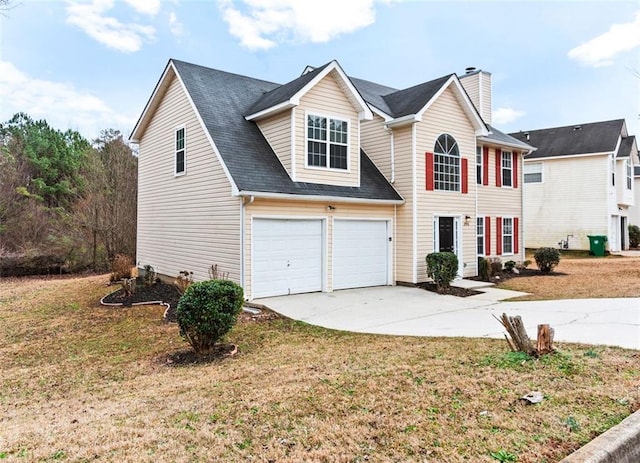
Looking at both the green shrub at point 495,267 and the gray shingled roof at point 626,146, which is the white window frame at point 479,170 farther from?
the gray shingled roof at point 626,146

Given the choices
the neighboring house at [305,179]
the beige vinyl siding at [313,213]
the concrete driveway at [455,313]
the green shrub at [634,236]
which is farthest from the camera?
the green shrub at [634,236]

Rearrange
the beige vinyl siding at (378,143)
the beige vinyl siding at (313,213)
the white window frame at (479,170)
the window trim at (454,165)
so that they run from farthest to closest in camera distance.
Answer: the white window frame at (479,170), the beige vinyl siding at (378,143), the window trim at (454,165), the beige vinyl siding at (313,213)

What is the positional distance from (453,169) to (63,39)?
14053mm

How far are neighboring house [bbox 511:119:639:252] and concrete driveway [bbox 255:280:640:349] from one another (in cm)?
1700

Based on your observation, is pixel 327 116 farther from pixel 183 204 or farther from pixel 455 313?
pixel 455 313

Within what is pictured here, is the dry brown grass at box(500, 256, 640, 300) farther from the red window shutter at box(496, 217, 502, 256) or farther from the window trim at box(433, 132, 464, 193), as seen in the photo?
the window trim at box(433, 132, 464, 193)

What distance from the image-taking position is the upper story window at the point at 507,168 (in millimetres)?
18281

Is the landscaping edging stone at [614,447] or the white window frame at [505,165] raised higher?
the white window frame at [505,165]

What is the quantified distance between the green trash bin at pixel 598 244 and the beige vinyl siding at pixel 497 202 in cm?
837

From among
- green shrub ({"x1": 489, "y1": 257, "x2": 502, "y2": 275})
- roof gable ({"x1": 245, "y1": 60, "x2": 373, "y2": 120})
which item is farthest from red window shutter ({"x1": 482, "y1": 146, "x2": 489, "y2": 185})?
roof gable ({"x1": 245, "y1": 60, "x2": 373, "y2": 120})

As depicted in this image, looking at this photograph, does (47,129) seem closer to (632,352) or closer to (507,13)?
(507,13)

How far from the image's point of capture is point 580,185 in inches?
1015

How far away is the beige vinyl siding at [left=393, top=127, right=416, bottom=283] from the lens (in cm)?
1356

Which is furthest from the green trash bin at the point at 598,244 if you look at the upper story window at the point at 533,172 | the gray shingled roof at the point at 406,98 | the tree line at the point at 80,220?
the tree line at the point at 80,220
